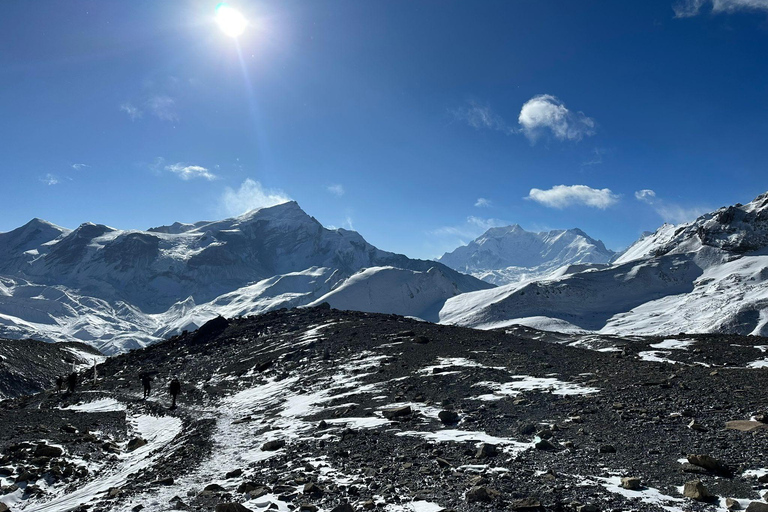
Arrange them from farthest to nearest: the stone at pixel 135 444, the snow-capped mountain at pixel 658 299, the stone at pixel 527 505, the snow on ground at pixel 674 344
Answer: the snow-capped mountain at pixel 658 299, the snow on ground at pixel 674 344, the stone at pixel 135 444, the stone at pixel 527 505

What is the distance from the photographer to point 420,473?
12570 mm

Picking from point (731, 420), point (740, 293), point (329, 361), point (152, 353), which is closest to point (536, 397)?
point (731, 420)

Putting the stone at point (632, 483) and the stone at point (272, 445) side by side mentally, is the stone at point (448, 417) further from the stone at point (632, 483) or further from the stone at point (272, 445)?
the stone at point (632, 483)

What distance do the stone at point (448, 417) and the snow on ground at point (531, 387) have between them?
119 inches

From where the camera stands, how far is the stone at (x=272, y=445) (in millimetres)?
17453

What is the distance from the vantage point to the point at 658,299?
17462cm

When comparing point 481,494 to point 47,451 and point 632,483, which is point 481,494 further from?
point 47,451

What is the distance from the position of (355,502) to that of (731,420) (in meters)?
11.9

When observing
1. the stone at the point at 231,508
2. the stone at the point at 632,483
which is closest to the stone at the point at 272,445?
the stone at the point at 231,508

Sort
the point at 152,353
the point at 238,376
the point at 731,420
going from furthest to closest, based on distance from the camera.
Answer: the point at 152,353, the point at 238,376, the point at 731,420

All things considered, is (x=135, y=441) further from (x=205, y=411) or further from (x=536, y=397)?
(x=536, y=397)

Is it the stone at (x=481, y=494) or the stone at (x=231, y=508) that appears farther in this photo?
the stone at (x=231, y=508)

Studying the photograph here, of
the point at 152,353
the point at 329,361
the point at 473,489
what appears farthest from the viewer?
the point at 152,353

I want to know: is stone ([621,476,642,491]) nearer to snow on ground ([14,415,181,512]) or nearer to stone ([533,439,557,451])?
stone ([533,439,557,451])
